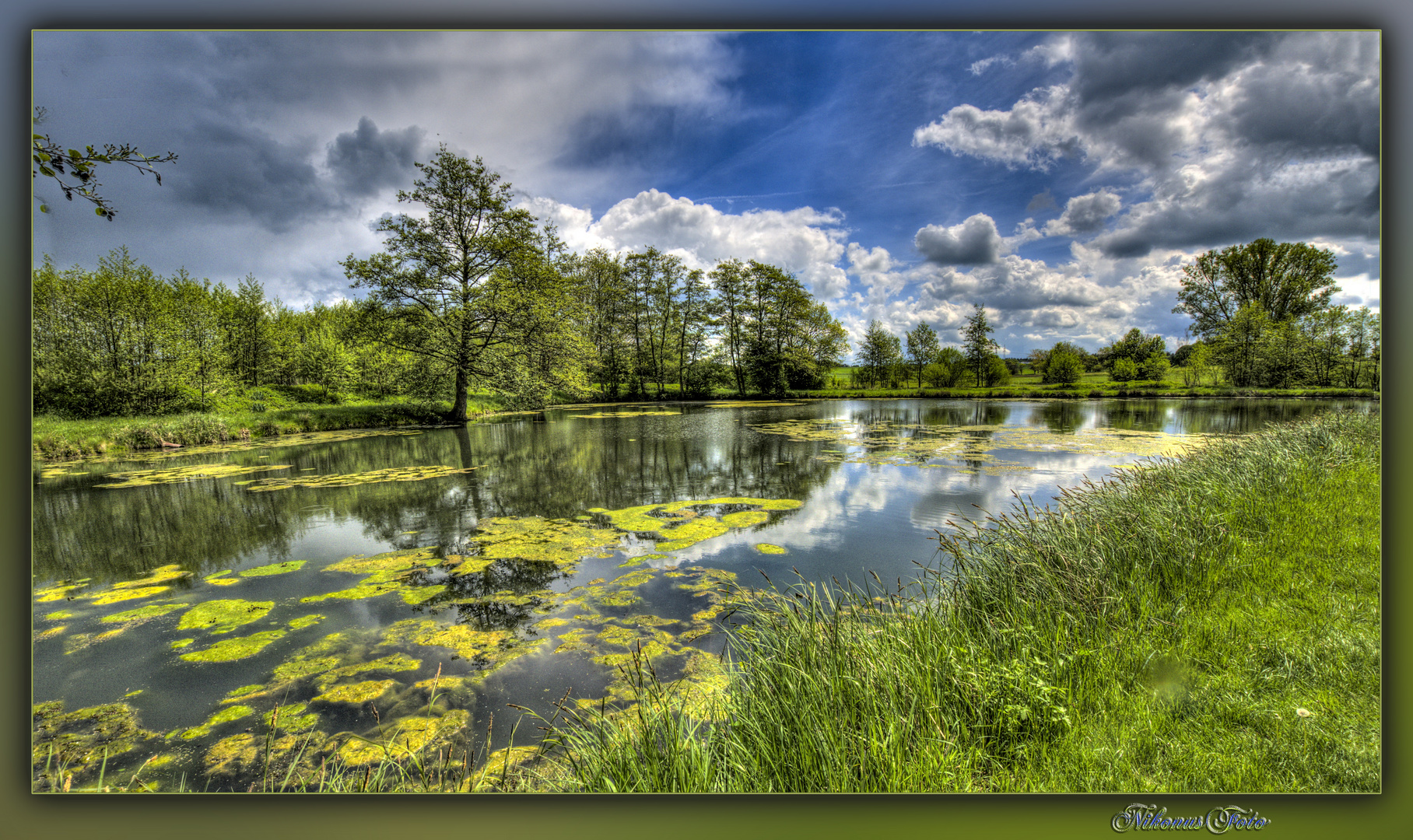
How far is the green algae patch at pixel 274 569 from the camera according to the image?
4238 mm

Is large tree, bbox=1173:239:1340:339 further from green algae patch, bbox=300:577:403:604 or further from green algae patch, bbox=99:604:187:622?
green algae patch, bbox=99:604:187:622

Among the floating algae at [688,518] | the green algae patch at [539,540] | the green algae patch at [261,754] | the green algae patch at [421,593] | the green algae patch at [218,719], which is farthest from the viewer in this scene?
the floating algae at [688,518]

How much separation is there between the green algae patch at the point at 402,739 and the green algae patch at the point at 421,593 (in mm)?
1530

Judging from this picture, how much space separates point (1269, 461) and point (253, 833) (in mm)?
8277

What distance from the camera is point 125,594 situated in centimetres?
384

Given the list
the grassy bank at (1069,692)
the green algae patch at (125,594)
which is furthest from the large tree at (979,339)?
the green algae patch at (125,594)

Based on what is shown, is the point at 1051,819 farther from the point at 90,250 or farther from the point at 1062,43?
the point at 90,250

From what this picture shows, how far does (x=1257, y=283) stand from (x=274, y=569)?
10021 mm

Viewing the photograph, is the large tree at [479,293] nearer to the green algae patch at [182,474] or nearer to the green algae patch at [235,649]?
the green algae patch at [182,474]

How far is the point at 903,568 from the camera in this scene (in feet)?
13.5

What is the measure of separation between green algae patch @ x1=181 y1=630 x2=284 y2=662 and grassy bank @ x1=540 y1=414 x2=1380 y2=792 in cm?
250

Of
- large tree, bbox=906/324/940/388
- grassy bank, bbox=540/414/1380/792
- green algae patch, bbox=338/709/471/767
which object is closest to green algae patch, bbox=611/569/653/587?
grassy bank, bbox=540/414/1380/792

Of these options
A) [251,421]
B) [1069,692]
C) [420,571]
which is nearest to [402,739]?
[420,571]

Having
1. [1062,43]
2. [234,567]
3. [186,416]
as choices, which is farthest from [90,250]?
[186,416]
